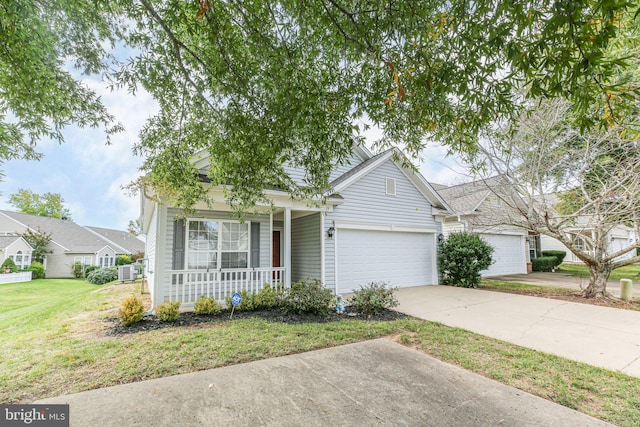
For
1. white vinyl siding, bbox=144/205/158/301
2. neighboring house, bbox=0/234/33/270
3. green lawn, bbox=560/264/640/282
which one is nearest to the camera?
white vinyl siding, bbox=144/205/158/301

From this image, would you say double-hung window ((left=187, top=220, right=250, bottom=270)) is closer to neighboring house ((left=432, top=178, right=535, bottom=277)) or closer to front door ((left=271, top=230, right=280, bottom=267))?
front door ((left=271, top=230, right=280, bottom=267))

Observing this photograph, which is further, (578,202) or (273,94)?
(578,202)

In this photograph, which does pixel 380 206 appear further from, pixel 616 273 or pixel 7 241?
pixel 7 241

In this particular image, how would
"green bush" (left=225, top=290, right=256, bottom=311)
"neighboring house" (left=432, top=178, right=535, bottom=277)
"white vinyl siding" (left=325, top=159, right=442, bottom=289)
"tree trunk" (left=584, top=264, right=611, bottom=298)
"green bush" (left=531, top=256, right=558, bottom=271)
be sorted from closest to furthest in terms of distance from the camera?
"green bush" (left=225, top=290, right=256, bottom=311), "tree trunk" (left=584, top=264, right=611, bottom=298), "white vinyl siding" (left=325, top=159, right=442, bottom=289), "neighboring house" (left=432, top=178, right=535, bottom=277), "green bush" (left=531, top=256, right=558, bottom=271)

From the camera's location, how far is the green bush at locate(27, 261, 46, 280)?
2239cm

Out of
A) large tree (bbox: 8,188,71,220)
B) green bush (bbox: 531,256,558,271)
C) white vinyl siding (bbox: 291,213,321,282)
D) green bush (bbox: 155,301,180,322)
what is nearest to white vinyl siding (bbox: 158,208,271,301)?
green bush (bbox: 155,301,180,322)

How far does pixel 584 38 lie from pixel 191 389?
485 centimetres

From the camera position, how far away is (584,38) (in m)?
2.06

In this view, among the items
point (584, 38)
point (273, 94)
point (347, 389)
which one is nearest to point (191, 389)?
point (347, 389)

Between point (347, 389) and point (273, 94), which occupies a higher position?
point (273, 94)

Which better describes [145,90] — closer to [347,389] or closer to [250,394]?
[250,394]

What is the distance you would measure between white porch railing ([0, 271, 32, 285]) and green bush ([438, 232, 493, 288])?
27276 millimetres

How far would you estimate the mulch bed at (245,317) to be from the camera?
230 inches

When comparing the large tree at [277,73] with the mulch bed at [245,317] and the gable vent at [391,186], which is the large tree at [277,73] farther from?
the gable vent at [391,186]
